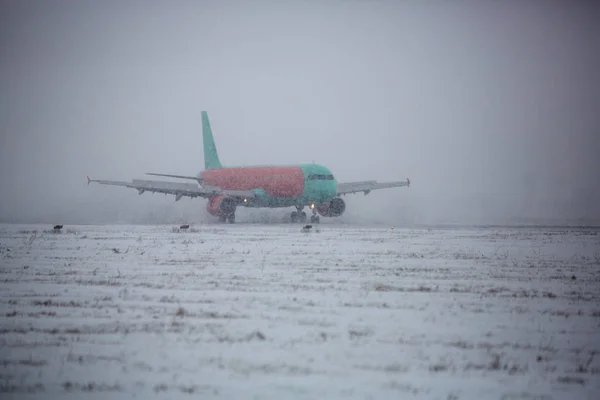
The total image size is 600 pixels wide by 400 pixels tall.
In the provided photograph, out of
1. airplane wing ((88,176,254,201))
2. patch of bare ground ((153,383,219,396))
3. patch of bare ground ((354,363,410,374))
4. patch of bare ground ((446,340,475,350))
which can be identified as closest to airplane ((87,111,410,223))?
airplane wing ((88,176,254,201))

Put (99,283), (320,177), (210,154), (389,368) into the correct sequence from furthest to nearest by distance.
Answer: (210,154) → (320,177) → (99,283) → (389,368)

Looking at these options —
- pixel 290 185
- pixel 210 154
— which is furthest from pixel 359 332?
pixel 210 154

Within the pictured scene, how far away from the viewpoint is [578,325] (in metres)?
7.46

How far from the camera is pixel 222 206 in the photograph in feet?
117

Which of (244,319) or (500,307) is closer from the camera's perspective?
(244,319)

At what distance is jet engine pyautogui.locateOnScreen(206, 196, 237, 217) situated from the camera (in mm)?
35562

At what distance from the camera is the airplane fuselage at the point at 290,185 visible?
1447 inches

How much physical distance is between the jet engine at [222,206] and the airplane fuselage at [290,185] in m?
2.32

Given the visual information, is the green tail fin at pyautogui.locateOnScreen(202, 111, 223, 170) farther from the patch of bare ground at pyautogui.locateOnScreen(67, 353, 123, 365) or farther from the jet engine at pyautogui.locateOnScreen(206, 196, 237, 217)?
the patch of bare ground at pyautogui.locateOnScreen(67, 353, 123, 365)

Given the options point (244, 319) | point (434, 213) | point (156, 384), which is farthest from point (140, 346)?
point (434, 213)

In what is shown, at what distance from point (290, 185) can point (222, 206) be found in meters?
5.27

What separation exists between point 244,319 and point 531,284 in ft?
21.9

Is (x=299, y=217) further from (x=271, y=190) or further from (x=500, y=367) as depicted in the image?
(x=500, y=367)

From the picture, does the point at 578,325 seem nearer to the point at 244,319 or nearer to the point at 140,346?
the point at 244,319
